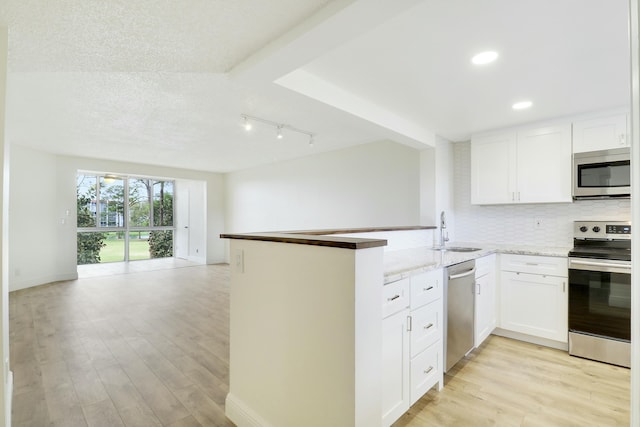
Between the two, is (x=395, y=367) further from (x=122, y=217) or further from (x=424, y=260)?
(x=122, y=217)

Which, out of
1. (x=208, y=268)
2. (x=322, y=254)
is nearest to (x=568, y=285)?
(x=322, y=254)

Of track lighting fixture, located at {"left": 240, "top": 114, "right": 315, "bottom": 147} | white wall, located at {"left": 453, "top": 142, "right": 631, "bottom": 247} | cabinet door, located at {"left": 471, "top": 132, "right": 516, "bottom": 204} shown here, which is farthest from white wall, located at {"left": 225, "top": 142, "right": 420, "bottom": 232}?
track lighting fixture, located at {"left": 240, "top": 114, "right": 315, "bottom": 147}

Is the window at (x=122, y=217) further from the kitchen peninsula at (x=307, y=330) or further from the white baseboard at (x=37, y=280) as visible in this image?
the kitchen peninsula at (x=307, y=330)

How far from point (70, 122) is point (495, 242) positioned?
550cm

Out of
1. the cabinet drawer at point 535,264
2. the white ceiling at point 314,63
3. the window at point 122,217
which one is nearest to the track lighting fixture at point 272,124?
the white ceiling at point 314,63

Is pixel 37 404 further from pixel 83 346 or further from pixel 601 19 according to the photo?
pixel 601 19

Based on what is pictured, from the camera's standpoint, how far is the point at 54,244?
5691 millimetres

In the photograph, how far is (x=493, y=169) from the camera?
364cm

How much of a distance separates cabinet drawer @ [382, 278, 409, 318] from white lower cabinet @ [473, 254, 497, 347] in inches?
52.3

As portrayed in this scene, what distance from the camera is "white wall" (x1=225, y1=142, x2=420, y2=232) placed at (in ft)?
14.8

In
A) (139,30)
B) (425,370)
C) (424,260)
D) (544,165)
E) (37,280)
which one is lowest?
(37,280)

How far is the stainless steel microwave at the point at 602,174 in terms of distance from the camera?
2.84m

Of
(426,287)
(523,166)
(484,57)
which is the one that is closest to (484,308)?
(426,287)

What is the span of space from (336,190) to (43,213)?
5245mm
